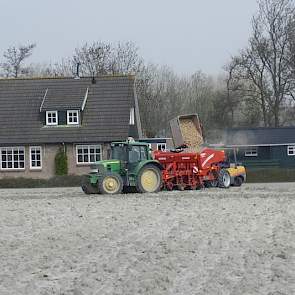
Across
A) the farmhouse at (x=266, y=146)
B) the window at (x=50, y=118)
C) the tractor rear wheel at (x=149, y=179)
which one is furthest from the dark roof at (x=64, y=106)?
the tractor rear wheel at (x=149, y=179)

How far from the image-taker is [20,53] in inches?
2788

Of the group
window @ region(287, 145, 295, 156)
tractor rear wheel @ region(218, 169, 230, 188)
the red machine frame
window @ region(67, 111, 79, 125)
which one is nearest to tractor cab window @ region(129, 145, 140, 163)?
the red machine frame

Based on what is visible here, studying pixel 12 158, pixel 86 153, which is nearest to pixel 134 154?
pixel 86 153

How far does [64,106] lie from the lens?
160 ft

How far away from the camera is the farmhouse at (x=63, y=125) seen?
47938 millimetres

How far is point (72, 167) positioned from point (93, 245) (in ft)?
117

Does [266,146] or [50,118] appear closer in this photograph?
[50,118]

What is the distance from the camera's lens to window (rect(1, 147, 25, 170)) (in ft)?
159

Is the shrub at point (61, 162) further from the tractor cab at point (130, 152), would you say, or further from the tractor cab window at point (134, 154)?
the tractor cab window at point (134, 154)

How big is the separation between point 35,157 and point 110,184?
2106 centimetres

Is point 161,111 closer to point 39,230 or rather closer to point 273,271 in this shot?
point 39,230

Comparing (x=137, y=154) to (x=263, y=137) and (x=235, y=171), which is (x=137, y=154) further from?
(x=263, y=137)

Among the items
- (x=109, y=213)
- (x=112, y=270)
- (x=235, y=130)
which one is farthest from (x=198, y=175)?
(x=235, y=130)

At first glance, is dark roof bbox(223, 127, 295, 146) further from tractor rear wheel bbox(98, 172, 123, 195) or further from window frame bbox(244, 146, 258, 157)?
tractor rear wheel bbox(98, 172, 123, 195)
